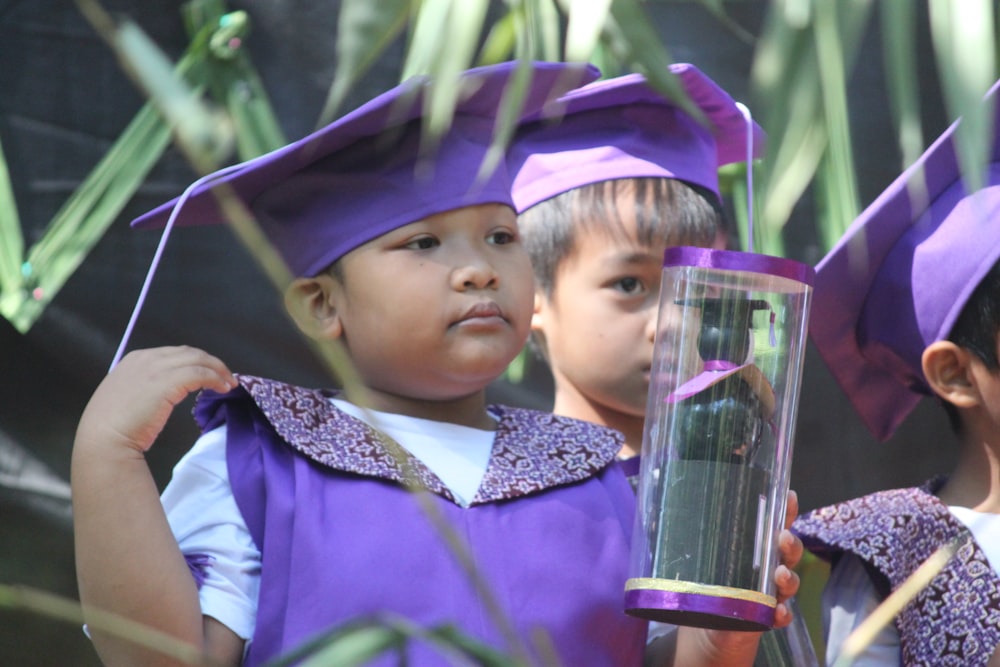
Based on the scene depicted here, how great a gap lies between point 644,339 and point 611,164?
240 mm

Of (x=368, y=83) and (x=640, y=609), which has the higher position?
(x=368, y=83)

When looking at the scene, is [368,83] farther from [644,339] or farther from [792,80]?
[792,80]

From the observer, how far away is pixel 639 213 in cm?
198

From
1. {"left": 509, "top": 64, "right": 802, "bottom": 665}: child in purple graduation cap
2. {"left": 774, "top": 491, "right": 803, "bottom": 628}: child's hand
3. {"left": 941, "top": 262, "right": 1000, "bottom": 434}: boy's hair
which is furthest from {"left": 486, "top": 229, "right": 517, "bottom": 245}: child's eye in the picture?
{"left": 941, "top": 262, "right": 1000, "bottom": 434}: boy's hair

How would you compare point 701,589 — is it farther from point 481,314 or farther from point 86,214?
point 86,214

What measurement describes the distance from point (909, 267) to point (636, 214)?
1.22 feet

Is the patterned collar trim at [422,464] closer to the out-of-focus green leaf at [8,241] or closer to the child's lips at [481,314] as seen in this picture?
the child's lips at [481,314]

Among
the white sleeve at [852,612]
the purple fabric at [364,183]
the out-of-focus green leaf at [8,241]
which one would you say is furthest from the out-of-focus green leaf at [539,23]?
the out-of-focus green leaf at [8,241]

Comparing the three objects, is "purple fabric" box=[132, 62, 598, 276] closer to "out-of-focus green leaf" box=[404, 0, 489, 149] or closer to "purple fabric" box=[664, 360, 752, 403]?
"purple fabric" box=[664, 360, 752, 403]

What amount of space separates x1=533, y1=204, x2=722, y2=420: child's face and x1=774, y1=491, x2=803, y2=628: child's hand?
1.63 feet

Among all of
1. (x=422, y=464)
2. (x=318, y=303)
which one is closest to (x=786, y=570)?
(x=422, y=464)

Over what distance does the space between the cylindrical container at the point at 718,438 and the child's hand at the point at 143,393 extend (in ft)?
1.46

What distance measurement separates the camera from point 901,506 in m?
1.78

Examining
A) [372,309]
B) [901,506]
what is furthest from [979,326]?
[372,309]
